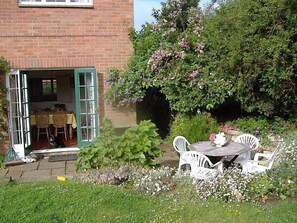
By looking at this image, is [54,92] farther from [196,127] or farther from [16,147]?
[196,127]

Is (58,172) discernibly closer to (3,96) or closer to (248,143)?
(3,96)

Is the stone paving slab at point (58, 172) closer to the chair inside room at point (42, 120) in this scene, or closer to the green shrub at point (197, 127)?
the green shrub at point (197, 127)

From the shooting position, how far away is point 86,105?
31.7ft

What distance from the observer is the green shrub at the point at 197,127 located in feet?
29.1

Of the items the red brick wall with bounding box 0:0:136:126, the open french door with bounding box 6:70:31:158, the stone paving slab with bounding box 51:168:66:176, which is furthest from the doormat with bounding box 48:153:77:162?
the red brick wall with bounding box 0:0:136:126

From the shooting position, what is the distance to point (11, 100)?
357 inches

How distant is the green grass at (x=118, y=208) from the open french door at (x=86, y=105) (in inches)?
162

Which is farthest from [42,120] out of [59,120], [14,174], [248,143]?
[248,143]

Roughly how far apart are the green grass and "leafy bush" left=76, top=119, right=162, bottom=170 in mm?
857

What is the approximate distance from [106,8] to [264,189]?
672cm

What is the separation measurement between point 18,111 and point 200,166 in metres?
5.54

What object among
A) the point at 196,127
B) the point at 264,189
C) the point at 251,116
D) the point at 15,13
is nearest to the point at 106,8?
the point at 15,13

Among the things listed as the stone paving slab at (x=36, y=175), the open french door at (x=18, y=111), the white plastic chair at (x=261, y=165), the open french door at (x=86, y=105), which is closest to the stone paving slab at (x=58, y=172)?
the stone paving slab at (x=36, y=175)

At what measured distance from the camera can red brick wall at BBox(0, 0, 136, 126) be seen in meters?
9.05
